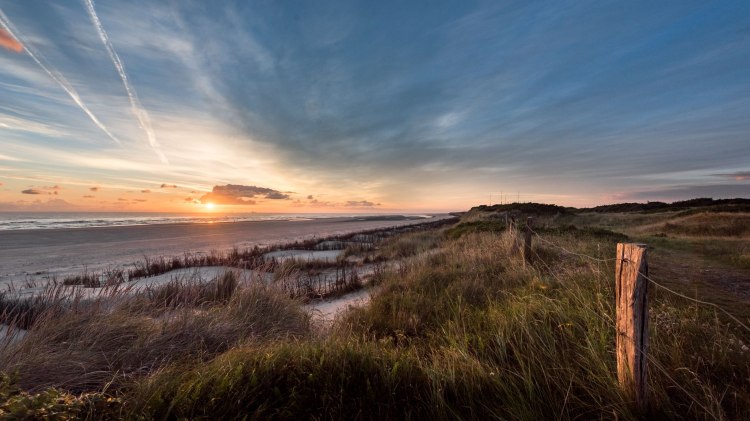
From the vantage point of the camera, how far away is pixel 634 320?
2.65 m

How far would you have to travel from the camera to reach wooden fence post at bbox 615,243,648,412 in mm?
2605

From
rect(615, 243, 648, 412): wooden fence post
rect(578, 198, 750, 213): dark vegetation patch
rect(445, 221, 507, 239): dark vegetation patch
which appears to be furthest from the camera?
rect(578, 198, 750, 213): dark vegetation patch

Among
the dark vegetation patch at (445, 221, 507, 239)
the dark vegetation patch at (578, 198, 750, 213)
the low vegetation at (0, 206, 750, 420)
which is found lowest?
the low vegetation at (0, 206, 750, 420)

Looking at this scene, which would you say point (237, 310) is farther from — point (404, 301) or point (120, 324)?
point (404, 301)

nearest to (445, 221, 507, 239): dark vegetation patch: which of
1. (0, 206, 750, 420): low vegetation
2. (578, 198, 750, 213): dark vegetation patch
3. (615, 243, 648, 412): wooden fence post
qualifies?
(0, 206, 750, 420): low vegetation

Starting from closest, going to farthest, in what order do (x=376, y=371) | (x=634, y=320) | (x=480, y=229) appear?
(x=634, y=320) → (x=376, y=371) → (x=480, y=229)

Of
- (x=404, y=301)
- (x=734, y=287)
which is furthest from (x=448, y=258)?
(x=734, y=287)

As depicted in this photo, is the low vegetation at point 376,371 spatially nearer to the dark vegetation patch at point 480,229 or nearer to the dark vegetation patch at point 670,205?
the dark vegetation patch at point 480,229

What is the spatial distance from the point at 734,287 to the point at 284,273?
11.2 m

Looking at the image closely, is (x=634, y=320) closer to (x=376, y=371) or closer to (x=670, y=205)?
(x=376, y=371)

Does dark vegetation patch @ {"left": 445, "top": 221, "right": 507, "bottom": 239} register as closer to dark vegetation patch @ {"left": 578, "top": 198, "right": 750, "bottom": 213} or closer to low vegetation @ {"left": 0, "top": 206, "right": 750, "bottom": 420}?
low vegetation @ {"left": 0, "top": 206, "right": 750, "bottom": 420}

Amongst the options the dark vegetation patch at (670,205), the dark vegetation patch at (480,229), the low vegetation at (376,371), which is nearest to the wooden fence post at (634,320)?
the low vegetation at (376,371)

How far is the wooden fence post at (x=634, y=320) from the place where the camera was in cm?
261

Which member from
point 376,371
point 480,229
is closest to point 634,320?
point 376,371
